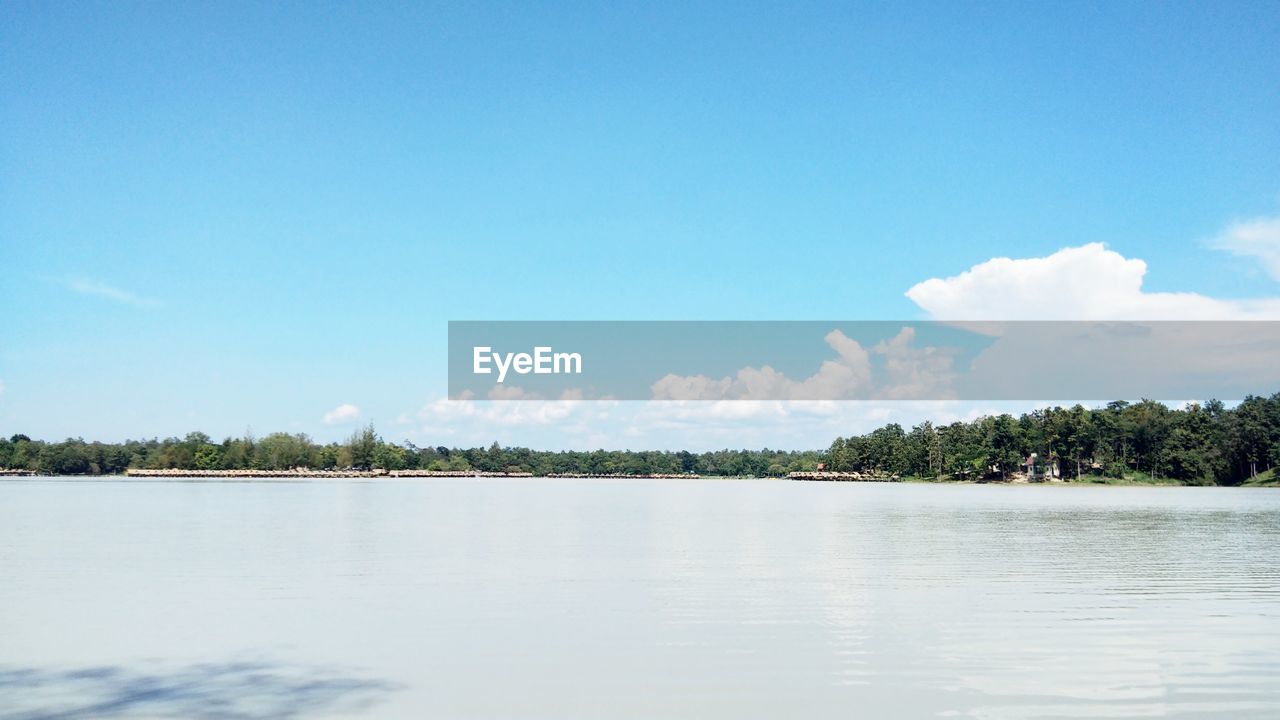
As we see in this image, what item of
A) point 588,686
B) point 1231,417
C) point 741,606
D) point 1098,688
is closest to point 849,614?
point 741,606

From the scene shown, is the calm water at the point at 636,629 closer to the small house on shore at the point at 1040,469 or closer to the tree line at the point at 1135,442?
the tree line at the point at 1135,442

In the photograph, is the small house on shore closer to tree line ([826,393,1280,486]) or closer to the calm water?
tree line ([826,393,1280,486])

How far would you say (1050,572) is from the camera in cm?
2056

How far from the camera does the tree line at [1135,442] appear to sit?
116 m

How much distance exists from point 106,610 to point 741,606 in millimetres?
10055

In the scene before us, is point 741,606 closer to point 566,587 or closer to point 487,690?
point 566,587

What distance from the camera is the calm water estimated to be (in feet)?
31.7

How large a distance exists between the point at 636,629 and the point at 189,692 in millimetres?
5860

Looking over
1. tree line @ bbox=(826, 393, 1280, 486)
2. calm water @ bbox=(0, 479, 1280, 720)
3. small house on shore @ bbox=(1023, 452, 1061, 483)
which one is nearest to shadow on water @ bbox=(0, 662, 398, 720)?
calm water @ bbox=(0, 479, 1280, 720)

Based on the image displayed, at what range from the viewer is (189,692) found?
9.90 meters

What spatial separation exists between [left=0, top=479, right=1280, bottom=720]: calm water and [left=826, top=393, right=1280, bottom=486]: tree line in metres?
104

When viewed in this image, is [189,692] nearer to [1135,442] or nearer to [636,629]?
[636,629]

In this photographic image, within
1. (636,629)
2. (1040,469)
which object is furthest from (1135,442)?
(636,629)

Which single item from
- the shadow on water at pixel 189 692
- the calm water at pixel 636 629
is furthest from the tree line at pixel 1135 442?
the shadow on water at pixel 189 692
